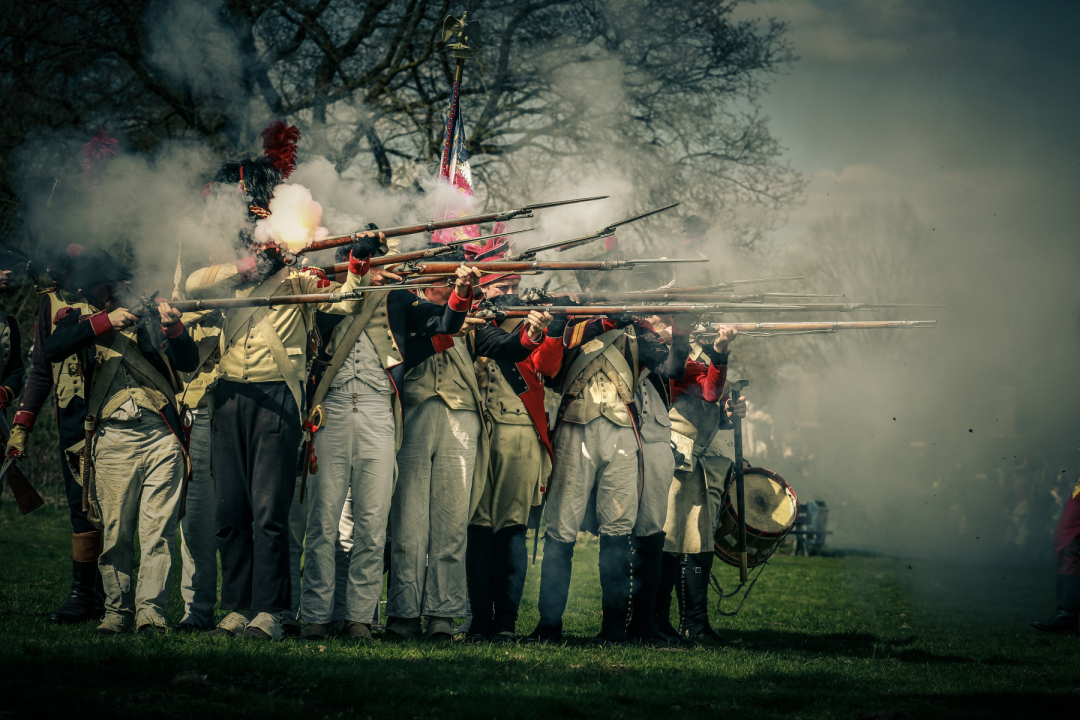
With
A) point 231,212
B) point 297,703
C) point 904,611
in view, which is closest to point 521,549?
point 297,703

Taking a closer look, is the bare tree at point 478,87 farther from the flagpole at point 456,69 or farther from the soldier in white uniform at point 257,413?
the soldier in white uniform at point 257,413

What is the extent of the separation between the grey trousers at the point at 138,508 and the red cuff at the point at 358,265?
1.42 metres

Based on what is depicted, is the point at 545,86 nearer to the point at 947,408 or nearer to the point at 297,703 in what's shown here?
the point at 947,408

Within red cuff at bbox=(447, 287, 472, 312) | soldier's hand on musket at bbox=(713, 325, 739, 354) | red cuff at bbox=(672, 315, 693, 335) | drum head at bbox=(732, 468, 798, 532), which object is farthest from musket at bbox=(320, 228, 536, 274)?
drum head at bbox=(732, 468, 798, 532)

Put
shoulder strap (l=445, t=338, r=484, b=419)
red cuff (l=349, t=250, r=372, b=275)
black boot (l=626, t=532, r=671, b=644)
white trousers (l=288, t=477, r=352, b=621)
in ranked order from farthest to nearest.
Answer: black boot (l=626, t=532, r=671, b=644)
shoulder strap (l=445, t=338, r=484, b=419)
white trousers (l=288, t=477, r=352, b=621)
red cuff (l=349, t=250, r=372, b=275)

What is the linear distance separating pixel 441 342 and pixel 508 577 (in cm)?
155

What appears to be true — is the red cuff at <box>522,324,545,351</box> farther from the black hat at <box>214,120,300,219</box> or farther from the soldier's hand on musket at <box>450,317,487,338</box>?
the black hat at <box>214,120,300,219</box>

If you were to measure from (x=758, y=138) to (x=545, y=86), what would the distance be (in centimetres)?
362

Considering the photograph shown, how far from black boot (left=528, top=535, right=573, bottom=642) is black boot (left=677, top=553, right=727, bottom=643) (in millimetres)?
1481

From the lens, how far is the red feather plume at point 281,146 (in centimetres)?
564

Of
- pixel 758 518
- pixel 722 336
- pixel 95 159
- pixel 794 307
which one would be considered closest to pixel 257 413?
pixel 95 159

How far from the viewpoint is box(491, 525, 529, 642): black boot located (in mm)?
5938

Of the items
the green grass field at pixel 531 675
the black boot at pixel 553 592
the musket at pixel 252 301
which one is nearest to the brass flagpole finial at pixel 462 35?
the musket at pixel 252 301

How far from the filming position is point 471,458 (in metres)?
5.96
